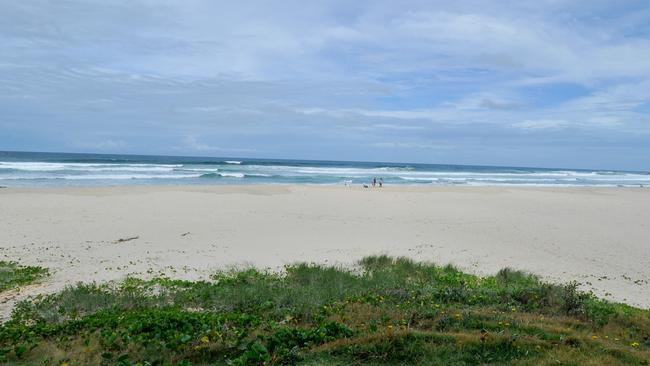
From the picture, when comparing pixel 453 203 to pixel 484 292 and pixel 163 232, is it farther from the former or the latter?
pixel 484 292

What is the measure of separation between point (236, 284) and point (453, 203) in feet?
62.8

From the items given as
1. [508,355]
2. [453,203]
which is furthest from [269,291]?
[453,203]

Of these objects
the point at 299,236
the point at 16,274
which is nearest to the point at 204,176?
the point at 299,236

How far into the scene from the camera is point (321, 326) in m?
5.77

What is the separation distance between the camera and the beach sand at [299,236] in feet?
36.1

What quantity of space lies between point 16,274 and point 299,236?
7616 mm

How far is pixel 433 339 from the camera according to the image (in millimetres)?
5391

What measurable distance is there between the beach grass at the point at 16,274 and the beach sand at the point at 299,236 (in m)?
0.27

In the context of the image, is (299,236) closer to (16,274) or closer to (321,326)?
(16,274)

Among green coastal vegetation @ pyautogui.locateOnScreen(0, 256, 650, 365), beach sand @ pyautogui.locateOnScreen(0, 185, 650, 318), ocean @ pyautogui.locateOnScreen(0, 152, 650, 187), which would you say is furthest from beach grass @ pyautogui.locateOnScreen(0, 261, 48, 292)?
ocean @ pyautogui.locateOnScreen(0, 152, 650, 187)

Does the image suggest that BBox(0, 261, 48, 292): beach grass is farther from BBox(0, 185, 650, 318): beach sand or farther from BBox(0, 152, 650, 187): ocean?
BBox(0, 152, 650, 187): ocean

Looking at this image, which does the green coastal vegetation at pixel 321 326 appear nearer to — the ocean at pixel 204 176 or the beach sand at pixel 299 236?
the beach sand at pixel 299 236

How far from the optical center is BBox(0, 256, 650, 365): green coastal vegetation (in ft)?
16.6

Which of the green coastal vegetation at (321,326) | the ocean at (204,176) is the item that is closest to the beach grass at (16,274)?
the green coastal vegetation at (321,326)
